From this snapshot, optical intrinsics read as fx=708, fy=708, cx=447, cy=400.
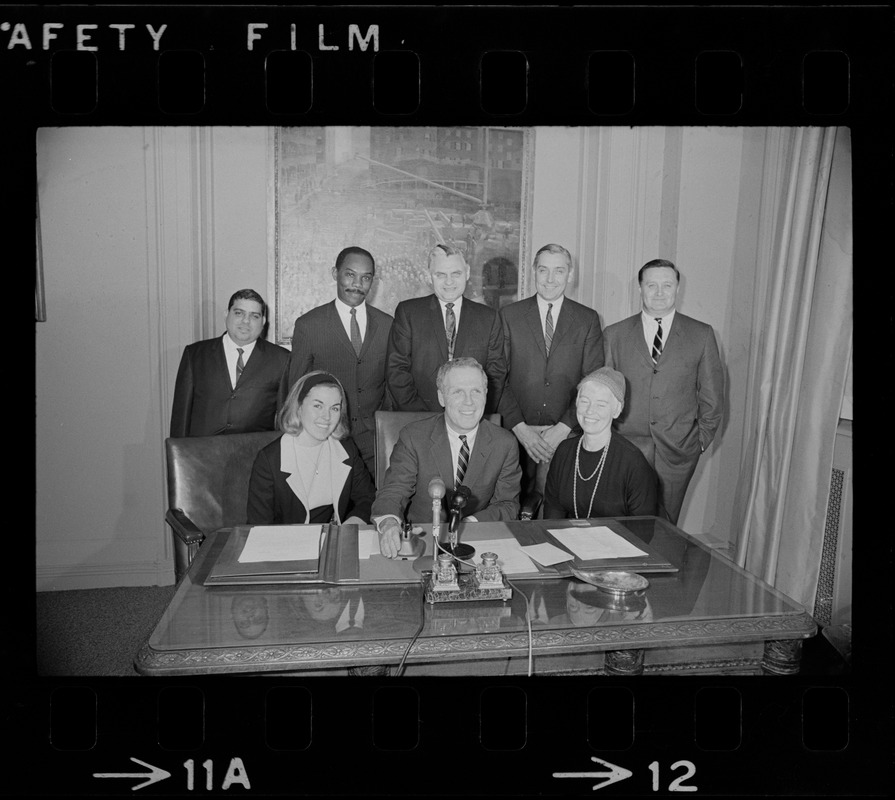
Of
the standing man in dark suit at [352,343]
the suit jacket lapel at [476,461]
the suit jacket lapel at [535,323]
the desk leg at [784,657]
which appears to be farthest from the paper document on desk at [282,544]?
the suit jacket lapel at [535,323]

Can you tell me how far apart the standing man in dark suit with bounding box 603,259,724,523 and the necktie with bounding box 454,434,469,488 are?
3.63ft

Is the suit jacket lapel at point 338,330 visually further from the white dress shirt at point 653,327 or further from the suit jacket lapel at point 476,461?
the white dress shirt at point 653,327

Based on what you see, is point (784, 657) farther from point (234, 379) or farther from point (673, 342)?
point (234, 379)

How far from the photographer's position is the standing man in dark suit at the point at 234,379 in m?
3.80

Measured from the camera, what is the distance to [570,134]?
4.11 meters

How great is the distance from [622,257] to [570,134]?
0.77 m

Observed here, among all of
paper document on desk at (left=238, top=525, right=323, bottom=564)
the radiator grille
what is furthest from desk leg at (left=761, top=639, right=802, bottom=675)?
the radiator grille

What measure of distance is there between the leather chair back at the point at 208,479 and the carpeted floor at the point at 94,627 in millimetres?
541

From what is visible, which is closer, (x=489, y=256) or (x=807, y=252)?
(x=807, y=252)

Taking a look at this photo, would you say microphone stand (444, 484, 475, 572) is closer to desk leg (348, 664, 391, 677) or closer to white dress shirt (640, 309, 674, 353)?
desk leg (348, 664, 391, 677)

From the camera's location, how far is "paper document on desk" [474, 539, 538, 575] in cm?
209

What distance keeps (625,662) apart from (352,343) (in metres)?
2.43
